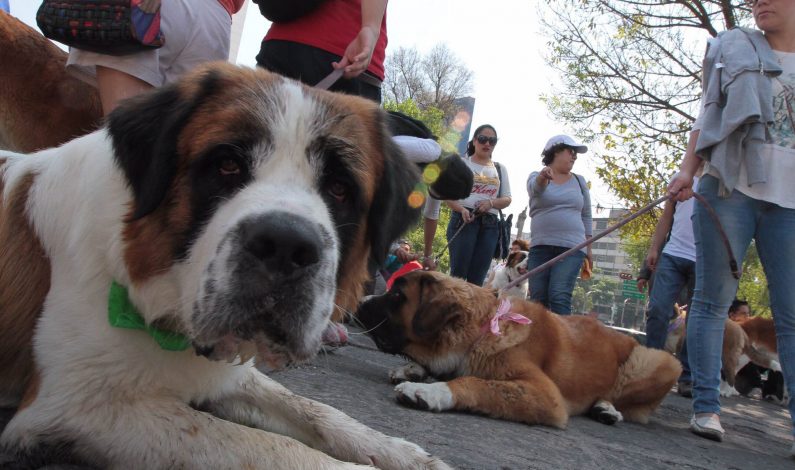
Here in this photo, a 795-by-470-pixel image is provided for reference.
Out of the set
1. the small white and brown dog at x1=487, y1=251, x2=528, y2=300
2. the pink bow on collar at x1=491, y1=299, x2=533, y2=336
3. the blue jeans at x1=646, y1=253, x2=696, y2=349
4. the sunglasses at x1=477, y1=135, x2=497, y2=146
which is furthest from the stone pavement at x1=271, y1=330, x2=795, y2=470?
the small white and brown dog at x1=487, y1=251, x2=528, y2=300

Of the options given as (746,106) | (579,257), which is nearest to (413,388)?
(746,106)

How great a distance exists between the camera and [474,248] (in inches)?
286

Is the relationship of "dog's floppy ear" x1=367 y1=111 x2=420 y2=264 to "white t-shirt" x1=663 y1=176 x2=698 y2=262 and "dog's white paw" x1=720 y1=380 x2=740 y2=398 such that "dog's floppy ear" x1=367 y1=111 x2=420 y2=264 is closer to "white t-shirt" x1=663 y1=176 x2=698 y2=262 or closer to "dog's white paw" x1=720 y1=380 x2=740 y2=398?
"white t-shirt" x1=663 y1=176 x2=698 y2=262

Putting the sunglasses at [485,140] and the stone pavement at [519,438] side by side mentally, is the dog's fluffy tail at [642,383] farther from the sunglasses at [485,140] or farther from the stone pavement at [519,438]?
the sunglasses at [485,140]

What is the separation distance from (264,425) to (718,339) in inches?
133

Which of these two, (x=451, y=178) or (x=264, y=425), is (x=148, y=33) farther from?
(x=451, y=178)

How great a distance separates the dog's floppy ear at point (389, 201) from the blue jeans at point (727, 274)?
8.68 ft

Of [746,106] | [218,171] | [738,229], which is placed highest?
[746,106]

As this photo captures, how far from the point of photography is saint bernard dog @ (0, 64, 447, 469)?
64.2 inches

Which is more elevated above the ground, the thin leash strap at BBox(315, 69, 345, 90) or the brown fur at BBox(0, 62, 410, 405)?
the thin leash strap at BBox(315, 69, 345, 90)

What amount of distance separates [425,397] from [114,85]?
7.97 feet

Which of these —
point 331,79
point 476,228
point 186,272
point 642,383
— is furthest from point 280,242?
point 476,228

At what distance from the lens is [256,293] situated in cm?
158

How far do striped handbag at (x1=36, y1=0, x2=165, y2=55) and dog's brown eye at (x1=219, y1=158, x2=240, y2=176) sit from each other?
3.86 feet
